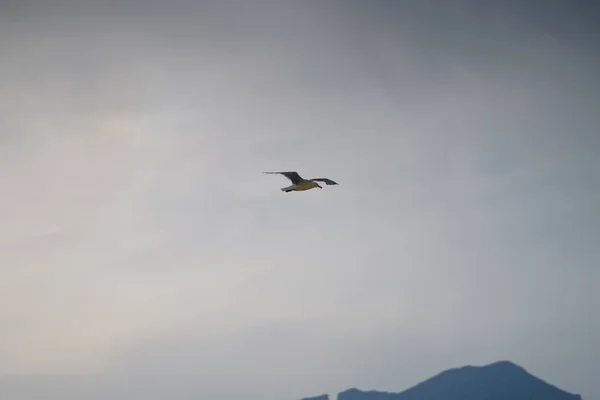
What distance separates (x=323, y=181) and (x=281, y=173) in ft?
18.1

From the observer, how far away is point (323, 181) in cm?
8069

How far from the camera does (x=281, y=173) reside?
262ft
